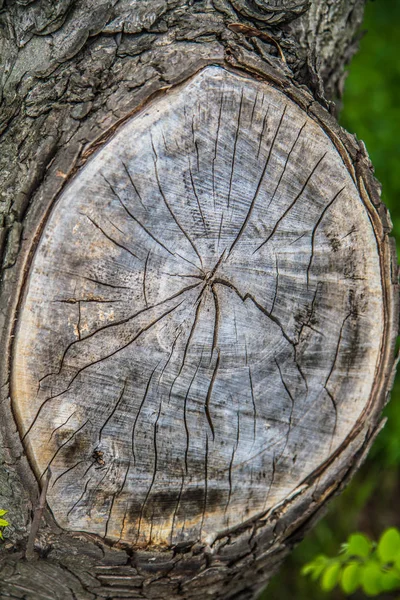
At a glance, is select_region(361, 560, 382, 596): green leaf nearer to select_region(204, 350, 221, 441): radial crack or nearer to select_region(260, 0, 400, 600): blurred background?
select_region(204, 350, 221, 441): radial crack

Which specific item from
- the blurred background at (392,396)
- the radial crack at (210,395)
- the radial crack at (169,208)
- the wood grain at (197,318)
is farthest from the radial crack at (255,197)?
the blurred background at (392,396)

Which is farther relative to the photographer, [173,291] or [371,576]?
[371,576]

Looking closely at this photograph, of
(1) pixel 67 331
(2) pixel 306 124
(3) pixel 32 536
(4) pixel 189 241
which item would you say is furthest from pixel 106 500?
(2) pixel 306 124

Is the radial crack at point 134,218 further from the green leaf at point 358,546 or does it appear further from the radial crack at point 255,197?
the green leaf at point 358,546

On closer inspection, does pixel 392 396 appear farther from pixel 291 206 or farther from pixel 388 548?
pixel 291 206

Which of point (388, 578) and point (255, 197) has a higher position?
point (255, 197)

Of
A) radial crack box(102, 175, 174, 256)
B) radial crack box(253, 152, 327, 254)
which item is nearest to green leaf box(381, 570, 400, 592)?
radial crack box(253, 152, 327, 254)

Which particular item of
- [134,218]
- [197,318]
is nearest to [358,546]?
[197,318]
